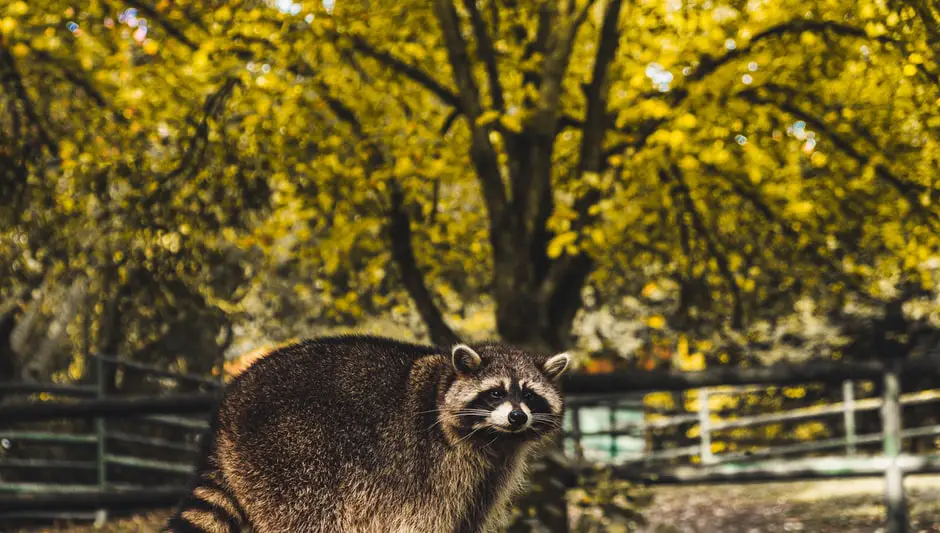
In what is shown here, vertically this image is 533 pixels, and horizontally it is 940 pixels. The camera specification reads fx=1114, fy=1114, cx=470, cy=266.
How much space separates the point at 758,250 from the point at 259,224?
5.46 m

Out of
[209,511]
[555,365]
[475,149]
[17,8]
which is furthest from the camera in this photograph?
[475,149]

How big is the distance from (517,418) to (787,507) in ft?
44.3

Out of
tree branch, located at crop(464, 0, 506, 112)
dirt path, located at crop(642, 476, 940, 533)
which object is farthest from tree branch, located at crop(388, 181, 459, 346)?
dirt path, located at crop(642, 476, 940, 533)

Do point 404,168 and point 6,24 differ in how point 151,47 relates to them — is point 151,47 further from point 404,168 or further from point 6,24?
point 404,168

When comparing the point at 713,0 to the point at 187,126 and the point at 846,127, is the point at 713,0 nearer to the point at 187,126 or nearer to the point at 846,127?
the point at 846,127

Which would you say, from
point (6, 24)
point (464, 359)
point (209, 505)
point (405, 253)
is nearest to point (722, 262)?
point (405, 253)

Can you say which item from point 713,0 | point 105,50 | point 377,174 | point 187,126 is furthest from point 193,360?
point 713,0

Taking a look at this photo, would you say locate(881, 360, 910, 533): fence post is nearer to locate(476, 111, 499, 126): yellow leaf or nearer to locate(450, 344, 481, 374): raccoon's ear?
locate(476, 111, 499, 126): yellow leaf

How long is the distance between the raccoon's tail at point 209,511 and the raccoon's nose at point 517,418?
104 centimetres

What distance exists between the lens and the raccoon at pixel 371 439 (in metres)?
4.03

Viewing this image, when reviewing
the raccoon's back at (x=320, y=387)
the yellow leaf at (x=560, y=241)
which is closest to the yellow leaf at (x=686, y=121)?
the yellow leaf at (x=560, y=241)

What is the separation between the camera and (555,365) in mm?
4656

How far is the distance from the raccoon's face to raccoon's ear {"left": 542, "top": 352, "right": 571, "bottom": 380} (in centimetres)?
1

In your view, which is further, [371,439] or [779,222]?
[779,222]
